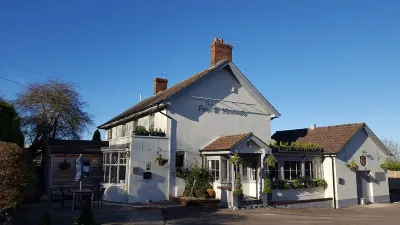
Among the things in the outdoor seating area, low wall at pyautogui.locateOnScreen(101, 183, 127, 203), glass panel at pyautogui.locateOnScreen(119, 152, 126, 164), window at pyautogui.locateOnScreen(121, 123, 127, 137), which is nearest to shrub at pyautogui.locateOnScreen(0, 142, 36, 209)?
the outdoor seating area

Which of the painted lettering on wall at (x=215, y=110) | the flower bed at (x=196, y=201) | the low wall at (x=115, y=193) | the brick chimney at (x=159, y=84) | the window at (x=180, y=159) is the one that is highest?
the brick chimney at (x=159, y=84)

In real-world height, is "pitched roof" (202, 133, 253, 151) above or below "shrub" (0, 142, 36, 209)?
above

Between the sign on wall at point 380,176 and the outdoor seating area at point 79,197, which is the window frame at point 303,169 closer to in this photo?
the sign on wall at point 380,176

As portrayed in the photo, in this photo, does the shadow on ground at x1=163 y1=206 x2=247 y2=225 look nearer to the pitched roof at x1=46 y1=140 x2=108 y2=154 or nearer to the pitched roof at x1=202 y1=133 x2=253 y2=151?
the pitched roof at x1=202 y1=133 x2=253 y2=151

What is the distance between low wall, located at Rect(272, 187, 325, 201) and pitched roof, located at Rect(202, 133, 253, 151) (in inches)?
146

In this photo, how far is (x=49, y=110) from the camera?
3484cm

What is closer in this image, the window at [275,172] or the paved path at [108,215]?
the paved path at [108,215]

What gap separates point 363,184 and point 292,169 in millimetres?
6030

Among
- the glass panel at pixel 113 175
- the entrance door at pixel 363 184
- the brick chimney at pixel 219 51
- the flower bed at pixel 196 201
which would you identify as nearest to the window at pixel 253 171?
the flower bed at pixel 196 201

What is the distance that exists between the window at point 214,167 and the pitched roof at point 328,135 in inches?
289

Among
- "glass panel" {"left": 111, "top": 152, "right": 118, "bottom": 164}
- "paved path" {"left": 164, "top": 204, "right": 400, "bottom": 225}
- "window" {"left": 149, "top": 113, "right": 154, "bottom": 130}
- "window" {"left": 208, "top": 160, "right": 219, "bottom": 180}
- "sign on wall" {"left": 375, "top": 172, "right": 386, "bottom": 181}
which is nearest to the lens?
"paved path" {"left": 164, "top": 204, "right": 400, "bottom": 225}

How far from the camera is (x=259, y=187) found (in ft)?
61.2

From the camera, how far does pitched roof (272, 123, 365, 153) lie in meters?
21.5

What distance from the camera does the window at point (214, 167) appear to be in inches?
746
